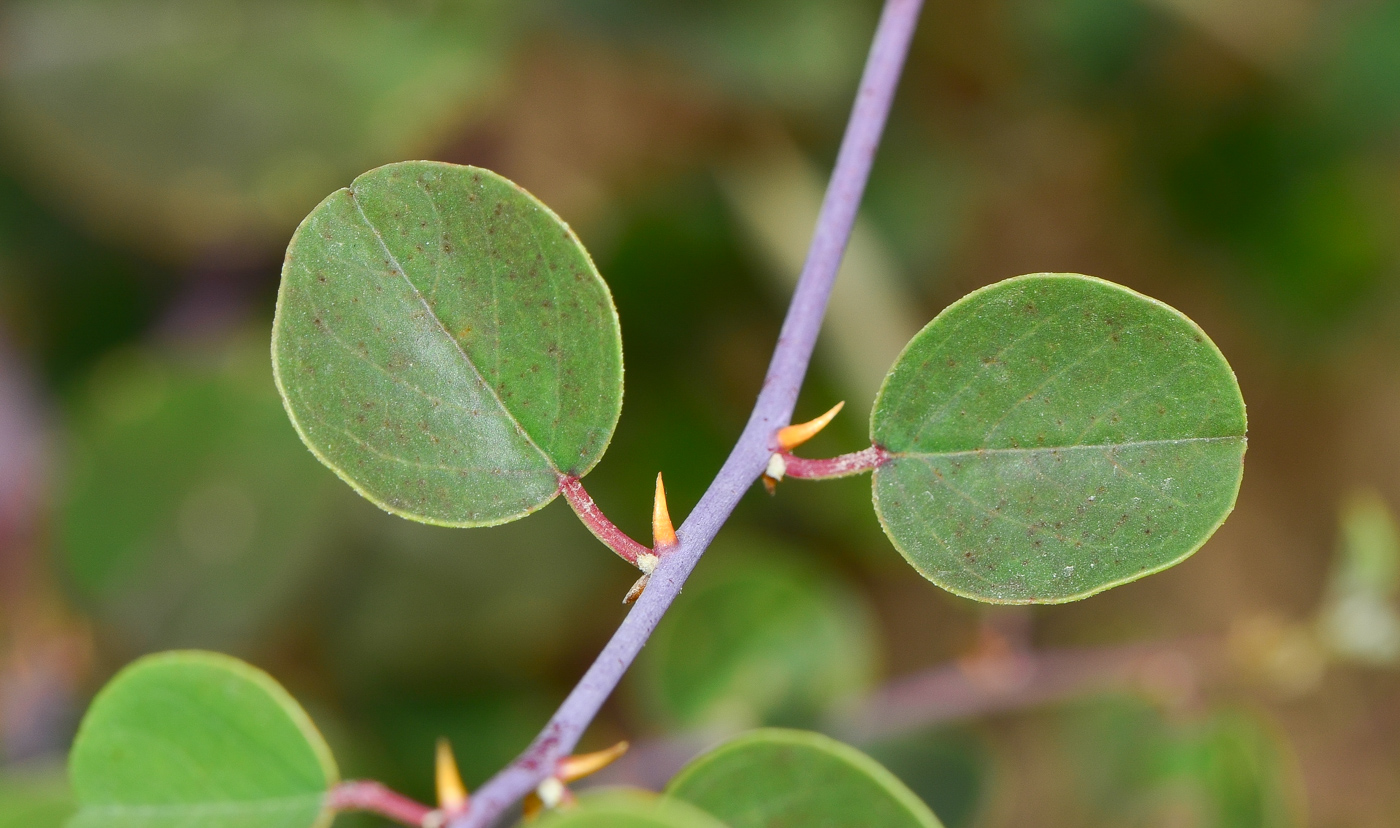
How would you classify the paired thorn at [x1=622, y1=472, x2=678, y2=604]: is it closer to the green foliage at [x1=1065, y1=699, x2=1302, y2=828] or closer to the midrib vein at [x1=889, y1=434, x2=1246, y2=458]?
the midrib vein at [x1=889, y1=434, x2=1246, y2=458]

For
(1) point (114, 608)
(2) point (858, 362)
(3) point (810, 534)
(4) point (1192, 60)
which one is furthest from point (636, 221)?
(4) point (1192, 60)

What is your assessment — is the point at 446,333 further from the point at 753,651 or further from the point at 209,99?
the point at 209,99

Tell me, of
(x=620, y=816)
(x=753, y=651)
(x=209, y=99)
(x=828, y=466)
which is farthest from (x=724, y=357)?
(x=620, y=816)

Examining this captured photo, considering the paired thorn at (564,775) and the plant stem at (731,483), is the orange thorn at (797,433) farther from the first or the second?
the paired thorn at (564,775)

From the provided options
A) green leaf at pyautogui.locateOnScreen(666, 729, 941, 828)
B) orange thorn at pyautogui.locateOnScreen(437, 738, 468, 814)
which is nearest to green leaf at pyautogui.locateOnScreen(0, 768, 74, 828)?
orange thorn at pyautogui.locateOnScreen(437, 738, 468, 814)

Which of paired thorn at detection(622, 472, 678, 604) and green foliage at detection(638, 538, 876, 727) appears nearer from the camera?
paired thorn at detection(622, 472, 678, 604)

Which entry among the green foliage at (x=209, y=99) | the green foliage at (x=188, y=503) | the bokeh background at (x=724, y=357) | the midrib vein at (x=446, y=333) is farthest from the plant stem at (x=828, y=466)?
the green foliage at (x=209, y=99)

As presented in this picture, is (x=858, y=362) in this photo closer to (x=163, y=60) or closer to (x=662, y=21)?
(x=662, y=21)
